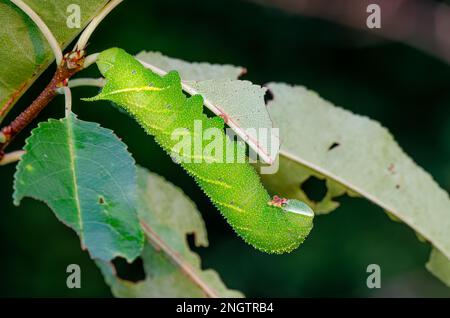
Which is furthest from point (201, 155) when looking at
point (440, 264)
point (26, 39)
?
point (440, 264)

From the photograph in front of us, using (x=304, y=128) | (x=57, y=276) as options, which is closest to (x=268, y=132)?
(x=304, y=128)

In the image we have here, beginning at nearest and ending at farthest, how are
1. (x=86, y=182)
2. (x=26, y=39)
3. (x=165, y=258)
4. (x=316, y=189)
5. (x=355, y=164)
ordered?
(x=86, y=182) < (x=26, y=39) < (x=355, y=164) < (x=165, y=258) < (x=316, y=189)

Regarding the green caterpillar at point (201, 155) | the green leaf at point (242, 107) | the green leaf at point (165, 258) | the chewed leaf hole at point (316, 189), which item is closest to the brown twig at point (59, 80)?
the green caterpillar at point (201, 155)

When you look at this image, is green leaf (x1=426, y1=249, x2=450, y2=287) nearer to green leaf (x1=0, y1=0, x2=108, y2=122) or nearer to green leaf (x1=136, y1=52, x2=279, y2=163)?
green leaf (x1=136, y1=52, x2=279, y2=163)

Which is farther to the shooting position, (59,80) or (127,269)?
(127,269)

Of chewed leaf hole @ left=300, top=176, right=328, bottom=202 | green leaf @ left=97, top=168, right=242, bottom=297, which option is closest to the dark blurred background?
chewed leaf hole @ left=300, top=176, right=328, bottom=202

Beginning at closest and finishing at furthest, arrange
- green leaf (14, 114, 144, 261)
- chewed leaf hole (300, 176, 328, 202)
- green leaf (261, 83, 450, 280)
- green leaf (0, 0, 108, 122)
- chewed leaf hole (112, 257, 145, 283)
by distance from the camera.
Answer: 1. green leaf (14, 114, 144, 261)
2. green leaf (0, 0, 108, 122)
3. green leaf (261, 83, 450, 280)
4. chewed leaf hole (112, 257, 145, 283)
5. chewed leaf hole (300, 176, 328, 202)

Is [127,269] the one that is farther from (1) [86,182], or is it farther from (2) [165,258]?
(1) [86,182]
